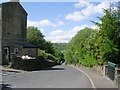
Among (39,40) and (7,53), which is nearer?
(7,53)

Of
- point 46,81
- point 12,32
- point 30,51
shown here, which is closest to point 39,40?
point 12,32

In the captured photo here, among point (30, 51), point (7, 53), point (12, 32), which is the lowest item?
point (7, 53)

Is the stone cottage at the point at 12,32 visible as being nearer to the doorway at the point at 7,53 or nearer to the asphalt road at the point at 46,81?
the doorway at the point at 7,53

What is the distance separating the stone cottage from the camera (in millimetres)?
50656

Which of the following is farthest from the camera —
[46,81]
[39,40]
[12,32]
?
[39,40]

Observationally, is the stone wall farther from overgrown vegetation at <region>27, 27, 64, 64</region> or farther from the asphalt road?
overgrown vegetation at <region>27, 27, 64, 64</region>

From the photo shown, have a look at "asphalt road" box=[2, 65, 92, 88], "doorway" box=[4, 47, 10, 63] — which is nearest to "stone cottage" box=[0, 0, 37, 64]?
"doorway" box=[4, 47, 10, 63]

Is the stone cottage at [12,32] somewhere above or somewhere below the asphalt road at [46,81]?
above

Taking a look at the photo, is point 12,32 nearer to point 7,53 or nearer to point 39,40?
point 7,53

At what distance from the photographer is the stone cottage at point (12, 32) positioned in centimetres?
5066

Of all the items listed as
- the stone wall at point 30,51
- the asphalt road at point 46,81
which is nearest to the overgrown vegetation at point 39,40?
the stone wall at point 30,51

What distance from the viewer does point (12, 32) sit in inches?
2183

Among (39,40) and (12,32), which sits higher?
(39,40)

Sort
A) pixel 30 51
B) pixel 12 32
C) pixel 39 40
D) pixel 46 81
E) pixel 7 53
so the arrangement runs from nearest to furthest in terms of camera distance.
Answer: pixel 46 81 → pixel 7 53 → pixel 30 51 → pixel 12 32 → pixel 39 40
